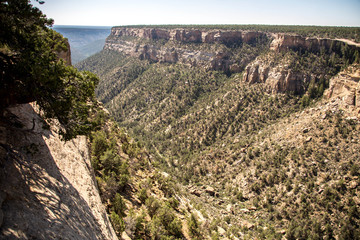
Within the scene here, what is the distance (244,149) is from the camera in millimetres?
60094

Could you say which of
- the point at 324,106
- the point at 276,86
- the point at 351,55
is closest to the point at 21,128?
the point at 324,106

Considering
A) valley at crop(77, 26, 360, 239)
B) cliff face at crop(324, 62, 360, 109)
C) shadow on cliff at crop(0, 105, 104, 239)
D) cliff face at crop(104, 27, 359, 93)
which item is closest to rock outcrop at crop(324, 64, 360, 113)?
cliff face at crop(324, 62, 360, 109)

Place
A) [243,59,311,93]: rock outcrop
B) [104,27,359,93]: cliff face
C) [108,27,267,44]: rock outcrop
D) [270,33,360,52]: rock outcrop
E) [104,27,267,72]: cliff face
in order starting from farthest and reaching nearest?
[108,27,267,44]: rock outcrop < [104,27,267,72]: cliff face < [270,33,360,52]: rock outcrop < [104,27,359,93]: cliff face < [243,59,311,93]: rock outcrop

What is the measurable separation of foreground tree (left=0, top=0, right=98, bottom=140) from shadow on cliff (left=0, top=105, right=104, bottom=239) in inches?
90.9

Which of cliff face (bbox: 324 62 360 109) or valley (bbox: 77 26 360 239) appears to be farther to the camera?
cliff face (bbox: 324 62 360 109)

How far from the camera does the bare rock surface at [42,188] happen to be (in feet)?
29.1

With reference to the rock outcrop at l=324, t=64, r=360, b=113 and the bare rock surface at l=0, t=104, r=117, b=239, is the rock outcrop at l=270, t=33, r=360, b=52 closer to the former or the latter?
the rock outcrop at l=324, t=64, r=360, b=113

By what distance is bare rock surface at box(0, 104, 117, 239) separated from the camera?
8.88 metres

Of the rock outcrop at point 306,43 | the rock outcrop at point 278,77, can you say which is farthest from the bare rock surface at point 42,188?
the rock outcrop at point 306,43

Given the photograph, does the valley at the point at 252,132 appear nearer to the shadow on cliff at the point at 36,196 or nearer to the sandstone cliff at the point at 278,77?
the sandstone cliff at the point at 278,77

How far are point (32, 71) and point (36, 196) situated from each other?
645cm

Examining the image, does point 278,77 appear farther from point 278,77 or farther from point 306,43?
point 306,43

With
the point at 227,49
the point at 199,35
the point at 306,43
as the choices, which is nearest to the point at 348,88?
the point at 306,43

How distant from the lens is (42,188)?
10.9 metres
